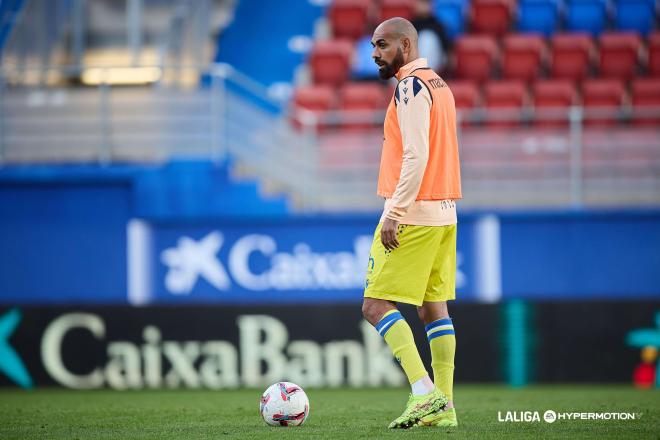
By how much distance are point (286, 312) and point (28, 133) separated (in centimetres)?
423

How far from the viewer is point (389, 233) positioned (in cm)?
583

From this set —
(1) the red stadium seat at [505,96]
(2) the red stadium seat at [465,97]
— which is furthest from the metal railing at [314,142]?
(1) the red stadium seat at [505,96]

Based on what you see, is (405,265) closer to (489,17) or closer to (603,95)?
(603,95)

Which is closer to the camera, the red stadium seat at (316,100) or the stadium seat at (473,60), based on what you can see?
the red stadium seat at (316,100)

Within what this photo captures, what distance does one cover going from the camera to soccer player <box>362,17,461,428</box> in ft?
19.2

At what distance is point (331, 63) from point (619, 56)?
374cm

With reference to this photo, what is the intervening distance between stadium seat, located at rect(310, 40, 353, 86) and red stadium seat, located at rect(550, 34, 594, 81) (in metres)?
2.68

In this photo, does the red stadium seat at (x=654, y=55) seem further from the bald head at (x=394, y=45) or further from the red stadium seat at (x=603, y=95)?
the bald head at (x=394, y=45)

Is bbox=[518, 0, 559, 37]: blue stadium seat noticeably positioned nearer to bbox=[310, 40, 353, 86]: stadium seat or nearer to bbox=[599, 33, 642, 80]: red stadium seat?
bbox=[599, 33, 642, 80]: red stadium seat

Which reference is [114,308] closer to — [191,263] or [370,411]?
[191,263]

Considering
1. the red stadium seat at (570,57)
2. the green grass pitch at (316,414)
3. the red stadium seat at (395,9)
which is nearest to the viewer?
the green grass pitch at (316,414)

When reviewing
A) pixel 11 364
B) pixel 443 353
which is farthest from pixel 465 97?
pixel 443 353

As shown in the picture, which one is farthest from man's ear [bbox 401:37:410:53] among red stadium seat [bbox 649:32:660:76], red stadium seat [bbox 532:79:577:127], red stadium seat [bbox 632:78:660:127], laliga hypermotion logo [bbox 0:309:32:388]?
red stadium seat [bbox 649:32:660:76]

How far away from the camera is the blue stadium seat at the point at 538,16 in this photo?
1689cm
